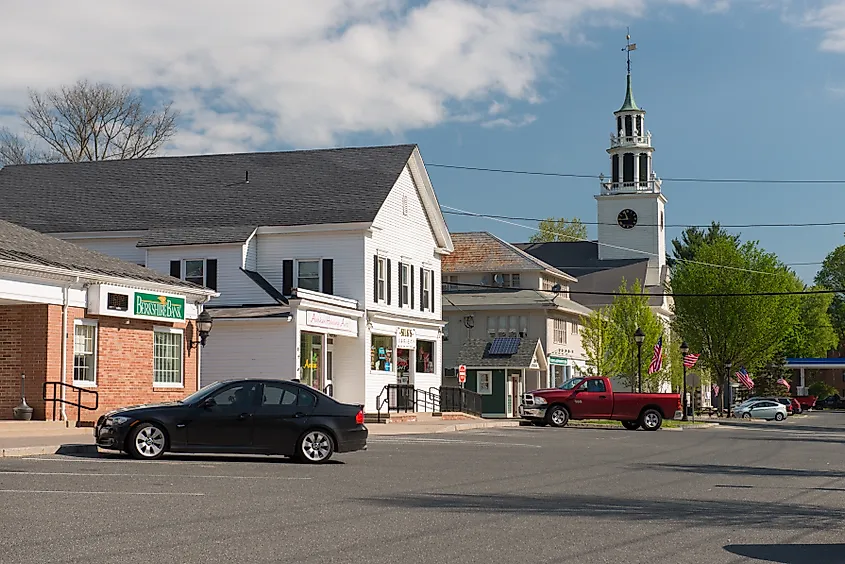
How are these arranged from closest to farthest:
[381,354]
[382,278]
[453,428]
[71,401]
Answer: [71,401] → [453,428] → [382,278] → [381,354]

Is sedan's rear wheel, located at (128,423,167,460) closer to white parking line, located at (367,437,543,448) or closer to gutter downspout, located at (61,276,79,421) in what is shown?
white parking line, located at (367,437,543,448)

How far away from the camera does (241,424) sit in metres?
19.3

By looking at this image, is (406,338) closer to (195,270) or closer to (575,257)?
(195,270)

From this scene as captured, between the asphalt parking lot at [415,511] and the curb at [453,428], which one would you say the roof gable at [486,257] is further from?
the asphalt parking lot at [415,511]

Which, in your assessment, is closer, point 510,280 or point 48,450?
point 48,450

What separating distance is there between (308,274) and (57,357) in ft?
50.8

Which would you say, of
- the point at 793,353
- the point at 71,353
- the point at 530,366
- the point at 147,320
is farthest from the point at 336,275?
the point at 793,353

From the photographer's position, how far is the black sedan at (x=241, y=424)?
62.7ft

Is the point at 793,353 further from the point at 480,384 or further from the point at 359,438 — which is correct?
the point at 359,438

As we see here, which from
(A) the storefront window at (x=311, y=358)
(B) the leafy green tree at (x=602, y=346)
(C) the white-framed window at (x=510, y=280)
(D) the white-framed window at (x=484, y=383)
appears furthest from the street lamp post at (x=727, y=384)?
(A) the storefront window at (x=311, y=358)

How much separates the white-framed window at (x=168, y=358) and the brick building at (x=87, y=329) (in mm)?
28

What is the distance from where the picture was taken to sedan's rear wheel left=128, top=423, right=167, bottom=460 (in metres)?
19.0

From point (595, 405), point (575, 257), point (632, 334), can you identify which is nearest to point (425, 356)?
point (595, 405)

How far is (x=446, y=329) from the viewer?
213 feet
